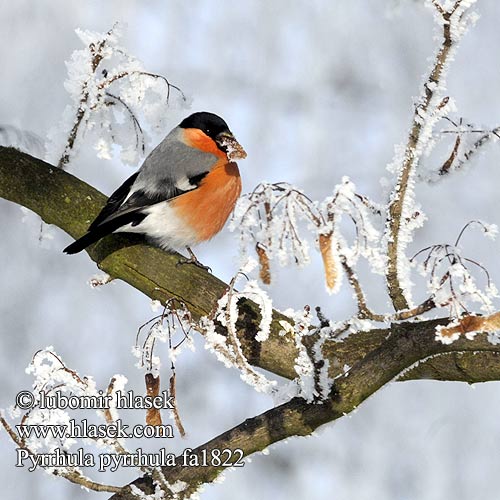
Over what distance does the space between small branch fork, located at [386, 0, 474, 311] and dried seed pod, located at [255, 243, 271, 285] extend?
0.77ft

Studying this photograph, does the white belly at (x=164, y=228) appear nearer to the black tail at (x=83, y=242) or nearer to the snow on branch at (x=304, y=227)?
the black tail at (x=83, y=242)

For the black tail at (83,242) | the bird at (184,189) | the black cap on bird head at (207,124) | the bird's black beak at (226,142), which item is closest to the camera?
the black tail at (83,242)

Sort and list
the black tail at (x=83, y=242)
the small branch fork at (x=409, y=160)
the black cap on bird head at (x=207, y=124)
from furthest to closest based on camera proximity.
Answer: the black cap on bird head at (x=207, y=124), the black tail at (x=83, y=242), the small branch fork at (x=409, y=160)

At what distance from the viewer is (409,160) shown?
1568mm

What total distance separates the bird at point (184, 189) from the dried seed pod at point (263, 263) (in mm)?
846

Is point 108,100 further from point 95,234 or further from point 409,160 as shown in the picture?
point 409,160

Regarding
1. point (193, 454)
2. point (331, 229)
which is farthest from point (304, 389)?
point (331, 229)

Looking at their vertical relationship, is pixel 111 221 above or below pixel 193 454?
above

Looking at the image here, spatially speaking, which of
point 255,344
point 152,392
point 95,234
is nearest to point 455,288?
point 152,392

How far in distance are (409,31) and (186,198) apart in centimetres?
296

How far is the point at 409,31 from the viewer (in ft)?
17.4

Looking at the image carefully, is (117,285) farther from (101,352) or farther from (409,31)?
(409,31)

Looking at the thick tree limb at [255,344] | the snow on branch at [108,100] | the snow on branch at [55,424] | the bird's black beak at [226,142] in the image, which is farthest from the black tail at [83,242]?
the snow on branch at [55,424]

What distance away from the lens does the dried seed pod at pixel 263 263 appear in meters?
1.66
